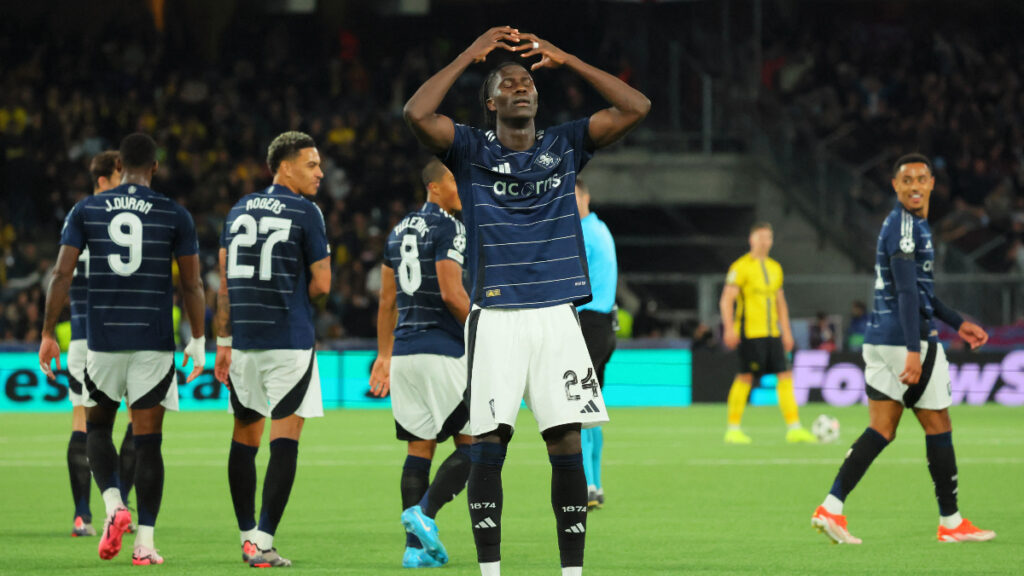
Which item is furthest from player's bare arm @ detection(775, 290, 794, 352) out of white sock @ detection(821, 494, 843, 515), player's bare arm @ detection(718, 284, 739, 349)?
white sock @ detection(821, 494, 843, 515)

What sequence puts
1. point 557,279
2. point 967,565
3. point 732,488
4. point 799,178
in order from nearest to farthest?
point 557,279, point 967,565, point 732,488, point 799,178

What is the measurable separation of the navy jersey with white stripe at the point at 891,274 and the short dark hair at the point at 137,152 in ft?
14.2

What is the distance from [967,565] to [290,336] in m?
3.86

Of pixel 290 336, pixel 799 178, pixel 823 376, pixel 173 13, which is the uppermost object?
pixel 173 13

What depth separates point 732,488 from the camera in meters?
12.4

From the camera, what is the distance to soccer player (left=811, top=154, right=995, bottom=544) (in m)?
9.09

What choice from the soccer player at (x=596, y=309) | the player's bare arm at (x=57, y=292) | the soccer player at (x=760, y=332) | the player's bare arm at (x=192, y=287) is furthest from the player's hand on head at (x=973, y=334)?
the soccer player at (x=760, y=332)

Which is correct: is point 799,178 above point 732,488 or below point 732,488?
above

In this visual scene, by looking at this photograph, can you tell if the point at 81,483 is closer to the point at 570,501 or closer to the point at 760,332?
the point at 570,501

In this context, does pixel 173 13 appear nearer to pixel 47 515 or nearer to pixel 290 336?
pixel 47 515

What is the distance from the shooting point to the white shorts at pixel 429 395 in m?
8.50

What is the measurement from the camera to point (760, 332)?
676 inches

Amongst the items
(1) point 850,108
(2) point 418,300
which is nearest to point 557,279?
(2) point 418,300

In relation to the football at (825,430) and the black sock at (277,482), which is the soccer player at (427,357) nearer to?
the black sock at (277,482)
